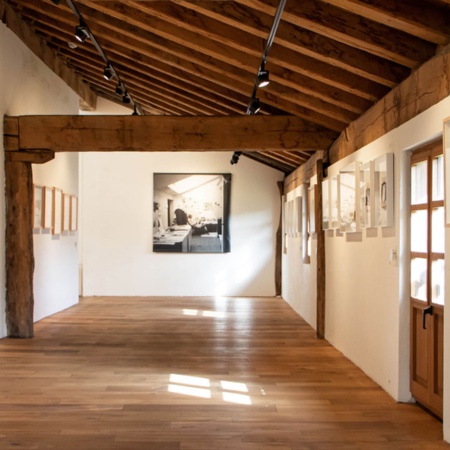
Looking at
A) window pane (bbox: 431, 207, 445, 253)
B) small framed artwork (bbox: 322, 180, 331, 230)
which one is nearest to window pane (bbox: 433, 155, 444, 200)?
window pane (bbox: 431, 207, 445, 253)

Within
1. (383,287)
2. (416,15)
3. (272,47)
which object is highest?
(272,47)

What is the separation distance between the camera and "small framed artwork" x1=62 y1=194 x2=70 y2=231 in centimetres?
1084

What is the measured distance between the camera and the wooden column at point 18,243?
312 inches

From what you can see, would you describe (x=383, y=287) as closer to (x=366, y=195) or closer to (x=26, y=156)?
(x=366, y=195)

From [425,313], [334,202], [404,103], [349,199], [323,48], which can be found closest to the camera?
[425,313]

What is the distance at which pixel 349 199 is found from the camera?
6.61 meters

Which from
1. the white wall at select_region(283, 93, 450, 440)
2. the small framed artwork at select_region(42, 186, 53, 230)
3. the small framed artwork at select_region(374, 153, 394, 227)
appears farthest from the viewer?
the small framed artwork at select_region(42, 186, 53, 230)

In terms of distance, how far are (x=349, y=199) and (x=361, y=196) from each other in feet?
1.57

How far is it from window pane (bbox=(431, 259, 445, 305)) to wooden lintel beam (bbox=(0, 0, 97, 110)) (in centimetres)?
647

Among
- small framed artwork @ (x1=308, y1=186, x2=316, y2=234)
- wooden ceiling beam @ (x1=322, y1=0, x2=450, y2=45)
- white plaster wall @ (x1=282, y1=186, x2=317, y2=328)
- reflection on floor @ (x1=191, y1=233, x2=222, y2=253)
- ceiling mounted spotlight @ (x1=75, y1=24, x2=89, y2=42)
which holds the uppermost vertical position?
ceiling mounted spotlight @ (x1=75, y1=24, x2=89, y2=42)

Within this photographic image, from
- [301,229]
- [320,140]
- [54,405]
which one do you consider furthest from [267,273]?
[54,405]

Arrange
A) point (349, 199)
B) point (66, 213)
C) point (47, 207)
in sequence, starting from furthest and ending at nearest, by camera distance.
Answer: point (66, 213) < point (47, 207) < point (349, 199)

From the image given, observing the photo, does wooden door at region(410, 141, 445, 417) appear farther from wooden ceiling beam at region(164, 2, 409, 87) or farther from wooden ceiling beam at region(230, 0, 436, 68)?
wooden ceiling beam at region(164, 2, 409, 87)

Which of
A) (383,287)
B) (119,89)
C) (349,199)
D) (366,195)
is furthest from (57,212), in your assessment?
(383,287)
